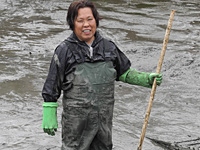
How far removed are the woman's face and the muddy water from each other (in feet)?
5.00

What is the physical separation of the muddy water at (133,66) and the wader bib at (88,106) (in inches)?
42.3

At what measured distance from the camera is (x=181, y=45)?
8.55 m

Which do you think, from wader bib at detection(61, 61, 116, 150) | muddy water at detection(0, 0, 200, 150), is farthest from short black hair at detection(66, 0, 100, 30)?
muddy water at detection(0, 0, 200, 150)

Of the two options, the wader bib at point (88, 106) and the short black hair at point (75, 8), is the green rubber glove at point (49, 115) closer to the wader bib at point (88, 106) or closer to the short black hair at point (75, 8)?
the wader bib at point (88, 106)

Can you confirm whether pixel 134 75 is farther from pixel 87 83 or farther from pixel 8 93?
pixel 8 93

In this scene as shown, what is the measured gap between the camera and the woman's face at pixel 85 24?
2947mm

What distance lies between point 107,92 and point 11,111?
2.38 meters

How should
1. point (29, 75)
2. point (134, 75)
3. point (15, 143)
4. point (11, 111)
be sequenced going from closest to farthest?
point (134, 75)
point (15, 143)
point (11, 111)
point (29, 75)

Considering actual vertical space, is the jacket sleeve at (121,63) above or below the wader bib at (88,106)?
above

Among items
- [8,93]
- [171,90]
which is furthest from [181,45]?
[8,93]

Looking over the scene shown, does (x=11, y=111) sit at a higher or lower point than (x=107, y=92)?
lower

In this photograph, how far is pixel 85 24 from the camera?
2939mm

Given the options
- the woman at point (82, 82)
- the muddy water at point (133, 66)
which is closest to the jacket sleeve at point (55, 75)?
the woman at point (82, 82)

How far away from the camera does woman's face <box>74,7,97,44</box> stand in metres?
2.95
